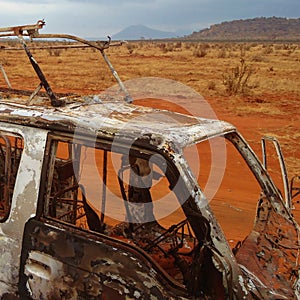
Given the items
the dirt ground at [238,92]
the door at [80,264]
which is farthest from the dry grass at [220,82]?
the door at [80,264]

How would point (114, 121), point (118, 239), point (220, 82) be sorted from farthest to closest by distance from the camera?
1. point (220, 82)
2. point (114, 121)
3. point (118, 239)

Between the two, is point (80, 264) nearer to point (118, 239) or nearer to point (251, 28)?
point (118, 239)

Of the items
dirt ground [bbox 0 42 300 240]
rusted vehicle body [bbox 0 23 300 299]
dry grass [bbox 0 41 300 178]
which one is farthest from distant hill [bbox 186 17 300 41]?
rusted vehicle body [bbox 0 23 300 299]

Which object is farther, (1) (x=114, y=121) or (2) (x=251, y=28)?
(2) (x=251, y=28)

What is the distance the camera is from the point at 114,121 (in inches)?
106

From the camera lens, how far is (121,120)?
278 centimetres

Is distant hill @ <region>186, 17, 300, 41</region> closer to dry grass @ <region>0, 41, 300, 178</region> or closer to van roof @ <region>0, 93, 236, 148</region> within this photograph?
dry grass @ <region>0, 41, 300, 178</region>

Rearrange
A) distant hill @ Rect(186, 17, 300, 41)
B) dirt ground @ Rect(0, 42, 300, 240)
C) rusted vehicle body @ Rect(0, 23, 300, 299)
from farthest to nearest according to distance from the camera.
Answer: distant hill @ Rect(186, 17, 300, 41) < dirt ground @ Rect(0, 42, 300, 240) < rusted vehicle body @ Rect(0, 23, 300, 299)

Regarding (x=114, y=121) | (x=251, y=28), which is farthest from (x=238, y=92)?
(x=251, y=28)

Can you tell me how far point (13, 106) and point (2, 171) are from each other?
1845mm

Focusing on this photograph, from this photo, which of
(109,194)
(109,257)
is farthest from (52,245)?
(109,194)

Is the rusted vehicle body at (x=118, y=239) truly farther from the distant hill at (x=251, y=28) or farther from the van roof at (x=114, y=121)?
the distant hill at (x=251, y=28)

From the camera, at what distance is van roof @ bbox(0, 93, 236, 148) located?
8.11 feet

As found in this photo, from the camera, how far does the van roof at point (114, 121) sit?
2.47m
